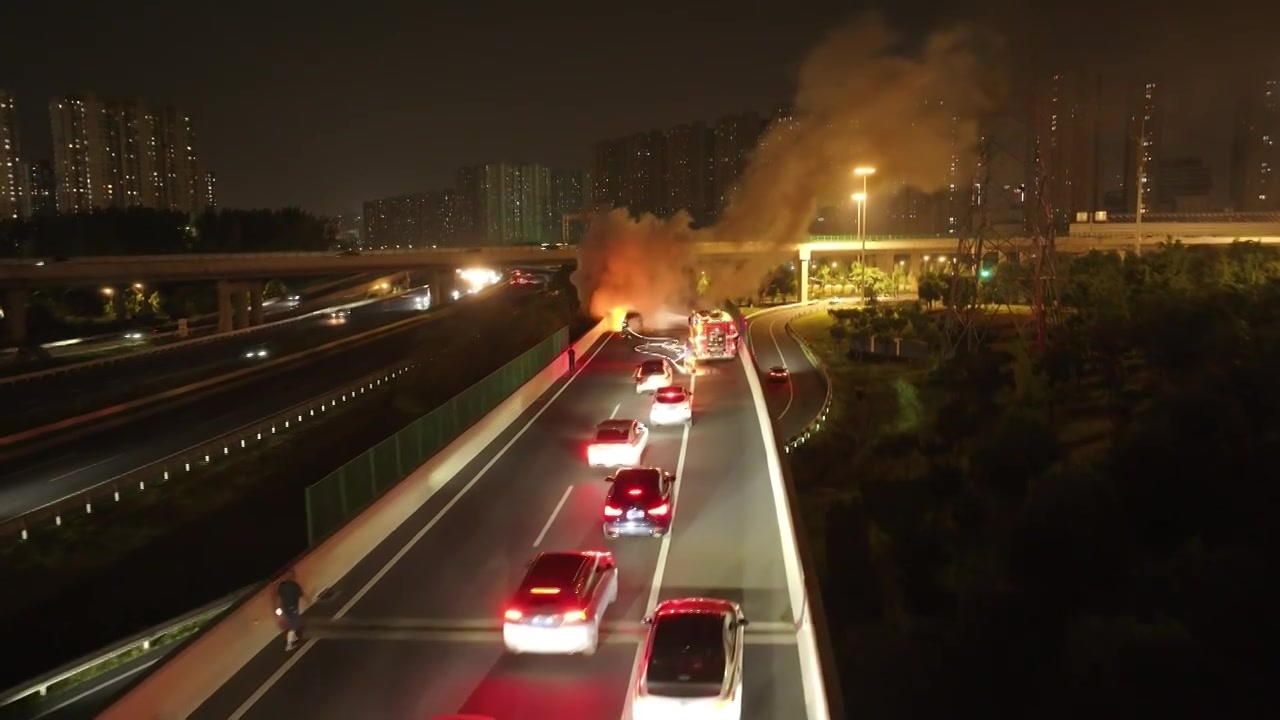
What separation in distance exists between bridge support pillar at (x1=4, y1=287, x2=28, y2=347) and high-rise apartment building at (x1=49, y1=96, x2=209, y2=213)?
79.1 metres

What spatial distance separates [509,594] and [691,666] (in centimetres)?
552

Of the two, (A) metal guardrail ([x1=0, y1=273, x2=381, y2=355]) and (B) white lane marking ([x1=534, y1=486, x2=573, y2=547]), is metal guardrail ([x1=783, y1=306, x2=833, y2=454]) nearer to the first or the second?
(B) white lane marking ([x1=534, y1=486, x2=573, y2=547])

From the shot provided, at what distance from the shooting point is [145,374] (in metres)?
50.0

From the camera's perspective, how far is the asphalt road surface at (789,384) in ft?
131

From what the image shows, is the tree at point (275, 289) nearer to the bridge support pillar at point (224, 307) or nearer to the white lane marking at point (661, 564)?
the bridge support pillar at point (224, 307)

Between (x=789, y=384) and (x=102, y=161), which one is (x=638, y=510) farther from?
(x=102, y=161)

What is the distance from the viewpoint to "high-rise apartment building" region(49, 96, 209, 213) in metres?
135

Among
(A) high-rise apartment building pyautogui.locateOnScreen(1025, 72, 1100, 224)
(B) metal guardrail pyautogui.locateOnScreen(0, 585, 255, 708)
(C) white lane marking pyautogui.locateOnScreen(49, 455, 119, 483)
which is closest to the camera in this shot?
(B) metal guardrail pyautogui.locateOnScreen(0, 585, 255, 708)

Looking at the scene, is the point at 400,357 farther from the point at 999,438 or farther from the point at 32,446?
the point at 999,438

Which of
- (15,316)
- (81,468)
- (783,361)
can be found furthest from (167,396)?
(783,361)

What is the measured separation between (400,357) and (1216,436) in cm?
4201

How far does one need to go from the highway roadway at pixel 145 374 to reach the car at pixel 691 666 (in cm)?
3294

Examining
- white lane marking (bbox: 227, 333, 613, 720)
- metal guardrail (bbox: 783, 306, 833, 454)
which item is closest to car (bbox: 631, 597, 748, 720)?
white lane marking (bbox: 227, 333, 613, 720)

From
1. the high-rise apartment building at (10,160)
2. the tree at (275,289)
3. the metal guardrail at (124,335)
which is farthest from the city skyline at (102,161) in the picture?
the metal guardrail at (124,335)
